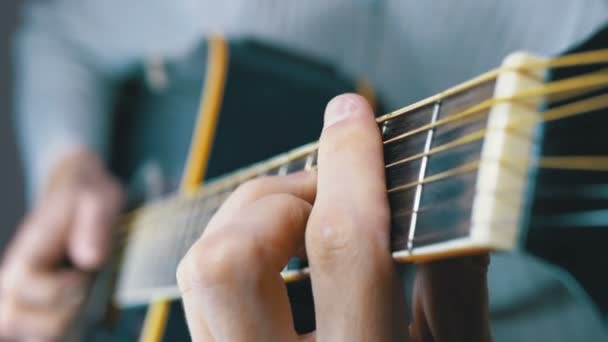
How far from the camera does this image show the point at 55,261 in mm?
827

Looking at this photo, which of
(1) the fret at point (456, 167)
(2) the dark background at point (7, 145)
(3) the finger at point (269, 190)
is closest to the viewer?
(1) the fret at point (456, 167)

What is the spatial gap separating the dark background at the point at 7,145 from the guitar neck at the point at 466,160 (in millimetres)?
1130

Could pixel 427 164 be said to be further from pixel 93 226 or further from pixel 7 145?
pixel 7 145

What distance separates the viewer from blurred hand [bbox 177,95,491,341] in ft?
0.90

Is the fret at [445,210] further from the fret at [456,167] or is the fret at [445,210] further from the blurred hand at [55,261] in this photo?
the blurred hand at [55,261]

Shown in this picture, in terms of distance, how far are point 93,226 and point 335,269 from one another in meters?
0.60

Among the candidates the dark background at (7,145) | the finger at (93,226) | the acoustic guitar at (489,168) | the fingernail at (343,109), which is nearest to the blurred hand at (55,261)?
the finger at (93,226)

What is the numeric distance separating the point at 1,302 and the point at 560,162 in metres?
0.81

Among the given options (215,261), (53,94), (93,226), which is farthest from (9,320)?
(215,261)

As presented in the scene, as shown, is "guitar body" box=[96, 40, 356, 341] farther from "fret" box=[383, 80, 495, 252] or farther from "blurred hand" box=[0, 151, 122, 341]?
"fret" box=[383, 80, 495, 252]

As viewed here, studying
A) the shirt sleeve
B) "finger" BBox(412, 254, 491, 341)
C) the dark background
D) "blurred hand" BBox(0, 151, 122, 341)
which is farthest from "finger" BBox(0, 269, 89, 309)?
"finger" BBox(412, 254, 491, 341)

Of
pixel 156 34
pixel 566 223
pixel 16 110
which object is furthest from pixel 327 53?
pixel 16 110

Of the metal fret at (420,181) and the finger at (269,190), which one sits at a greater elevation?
the metal fret at (420,181)

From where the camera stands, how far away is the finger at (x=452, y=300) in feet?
0.97
